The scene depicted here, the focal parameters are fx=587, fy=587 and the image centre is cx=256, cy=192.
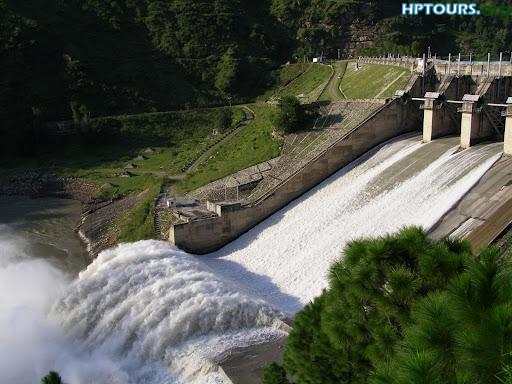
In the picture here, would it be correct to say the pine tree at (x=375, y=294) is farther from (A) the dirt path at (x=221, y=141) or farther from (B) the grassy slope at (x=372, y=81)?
(A) the dirt path at (x=221, y=141)

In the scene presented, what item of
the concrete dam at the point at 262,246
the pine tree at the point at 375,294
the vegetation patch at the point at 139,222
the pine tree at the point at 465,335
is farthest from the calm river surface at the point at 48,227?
the pine tree at the point at 465,335

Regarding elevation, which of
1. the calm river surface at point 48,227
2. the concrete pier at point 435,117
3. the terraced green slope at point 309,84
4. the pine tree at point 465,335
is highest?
the pine tree at point 465,335

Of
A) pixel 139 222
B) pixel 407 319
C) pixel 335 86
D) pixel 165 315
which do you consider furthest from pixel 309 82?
pixel 407 319

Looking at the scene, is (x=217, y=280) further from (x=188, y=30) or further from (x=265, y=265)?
(x=188, y=30)

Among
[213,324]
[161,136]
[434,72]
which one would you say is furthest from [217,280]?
[161,136]

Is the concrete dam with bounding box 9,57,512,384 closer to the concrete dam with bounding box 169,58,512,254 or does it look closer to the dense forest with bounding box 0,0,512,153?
the concrete dam with bounding box 169,58,512,254

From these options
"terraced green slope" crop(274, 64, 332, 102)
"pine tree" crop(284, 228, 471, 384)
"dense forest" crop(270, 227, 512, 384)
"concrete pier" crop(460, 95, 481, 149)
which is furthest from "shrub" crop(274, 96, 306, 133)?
"pine tree" crop(284, 228, 471, 384)
